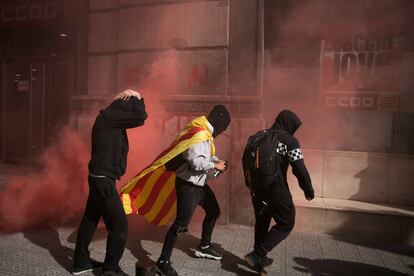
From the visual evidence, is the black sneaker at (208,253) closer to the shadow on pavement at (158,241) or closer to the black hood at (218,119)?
the shadow on pavement at (158,241)

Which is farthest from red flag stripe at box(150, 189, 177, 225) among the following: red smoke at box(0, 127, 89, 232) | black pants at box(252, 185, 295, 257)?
red smoke at box(0, 127, 89, 232)

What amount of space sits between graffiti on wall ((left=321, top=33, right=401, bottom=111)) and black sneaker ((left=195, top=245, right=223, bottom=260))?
3.58 metres

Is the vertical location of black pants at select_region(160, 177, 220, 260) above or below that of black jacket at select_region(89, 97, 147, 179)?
below

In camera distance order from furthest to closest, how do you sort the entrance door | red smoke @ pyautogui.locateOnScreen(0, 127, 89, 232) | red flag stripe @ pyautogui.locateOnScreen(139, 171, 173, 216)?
the entrance door, red smoke @ pyautogui.locateOnScreen(0, 127, 89, 232), red flag stripe @ pyautogui.locateOnScreen(139, 171, 173, 216)

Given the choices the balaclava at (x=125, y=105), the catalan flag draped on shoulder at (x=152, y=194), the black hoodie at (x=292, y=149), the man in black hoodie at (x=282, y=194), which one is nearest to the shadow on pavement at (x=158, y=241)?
the man in black hoodie at (x=282, y=194)

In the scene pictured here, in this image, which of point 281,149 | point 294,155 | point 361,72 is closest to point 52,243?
point 281,149

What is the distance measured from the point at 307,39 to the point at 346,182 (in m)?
2.64

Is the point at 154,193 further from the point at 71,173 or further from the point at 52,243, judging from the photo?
the point at 71,173

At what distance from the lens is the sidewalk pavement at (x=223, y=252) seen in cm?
462

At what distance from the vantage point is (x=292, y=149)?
4.31m

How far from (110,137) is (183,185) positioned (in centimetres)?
99

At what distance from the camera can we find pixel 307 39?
23.0 feet

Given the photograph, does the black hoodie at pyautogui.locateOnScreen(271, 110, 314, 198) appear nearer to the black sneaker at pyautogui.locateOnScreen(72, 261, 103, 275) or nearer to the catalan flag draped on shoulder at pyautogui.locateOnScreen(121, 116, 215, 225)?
the catalan flag draped on shoulder at pyautogui.locateOnScreen(121, 116, 215, 225)

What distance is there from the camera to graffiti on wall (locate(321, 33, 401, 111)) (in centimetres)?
671
